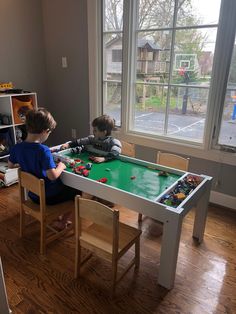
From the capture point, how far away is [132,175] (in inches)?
70.0

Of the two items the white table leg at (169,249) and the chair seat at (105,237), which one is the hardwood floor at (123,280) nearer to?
the white table leg at (169,249)

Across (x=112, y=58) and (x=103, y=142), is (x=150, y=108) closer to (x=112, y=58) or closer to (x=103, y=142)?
(x=112, y=58)

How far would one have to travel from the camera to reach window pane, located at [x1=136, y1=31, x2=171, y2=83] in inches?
98.8

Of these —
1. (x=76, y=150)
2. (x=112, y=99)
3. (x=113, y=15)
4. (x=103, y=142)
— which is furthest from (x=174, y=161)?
(x=113, y=15)

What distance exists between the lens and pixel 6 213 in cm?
232

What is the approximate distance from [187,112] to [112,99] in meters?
0.95

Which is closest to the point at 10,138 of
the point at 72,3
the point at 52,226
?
the point at 52,226

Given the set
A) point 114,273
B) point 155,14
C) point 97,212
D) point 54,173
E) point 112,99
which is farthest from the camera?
point 112,99

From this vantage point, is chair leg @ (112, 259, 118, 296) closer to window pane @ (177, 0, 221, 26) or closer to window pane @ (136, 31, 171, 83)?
window pane @ (136, 31, 171, 83)

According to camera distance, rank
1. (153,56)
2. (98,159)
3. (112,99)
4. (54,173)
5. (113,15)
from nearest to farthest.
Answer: (54,173) → (98,159) → (153,56) → (113,15) → (112,99)

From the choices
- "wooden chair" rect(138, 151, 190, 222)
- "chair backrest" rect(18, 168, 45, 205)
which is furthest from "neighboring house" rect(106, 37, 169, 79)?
"chair backrest" rect(18, 168, 45, 205)

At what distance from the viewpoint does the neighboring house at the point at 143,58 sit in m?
2.56

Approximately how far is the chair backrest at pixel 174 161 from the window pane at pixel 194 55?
2.72 feet

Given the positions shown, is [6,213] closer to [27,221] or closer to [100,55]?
[27,221]
